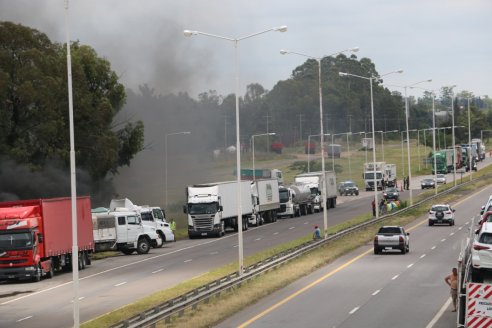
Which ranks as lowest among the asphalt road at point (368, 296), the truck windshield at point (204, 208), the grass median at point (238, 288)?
the asphalt road at point (368, 296)

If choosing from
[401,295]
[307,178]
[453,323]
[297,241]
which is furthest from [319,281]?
[307,178]

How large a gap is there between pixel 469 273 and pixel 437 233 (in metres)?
36.3

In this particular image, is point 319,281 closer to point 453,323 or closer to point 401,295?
point 401,295

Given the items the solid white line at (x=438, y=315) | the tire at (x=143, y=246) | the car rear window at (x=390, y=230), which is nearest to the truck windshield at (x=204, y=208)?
the tire at (x=143, y=246)

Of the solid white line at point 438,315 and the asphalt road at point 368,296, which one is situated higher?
the asphalt road at point 368,296

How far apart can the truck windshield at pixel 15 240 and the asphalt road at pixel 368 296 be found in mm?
13075

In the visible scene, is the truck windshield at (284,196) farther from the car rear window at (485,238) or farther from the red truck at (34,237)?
A: the car rear window at (485,238)

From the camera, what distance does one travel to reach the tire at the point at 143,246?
193ft

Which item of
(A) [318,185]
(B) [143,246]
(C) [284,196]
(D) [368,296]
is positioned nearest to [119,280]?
(D) [368,296]

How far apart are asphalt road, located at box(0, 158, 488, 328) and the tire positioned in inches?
19.9

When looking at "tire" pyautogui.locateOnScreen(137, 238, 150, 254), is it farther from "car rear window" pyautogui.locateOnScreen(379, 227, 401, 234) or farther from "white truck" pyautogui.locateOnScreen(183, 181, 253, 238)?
"car rear window" pyautogui.locateOnScreen(379, 227, 401, 234)

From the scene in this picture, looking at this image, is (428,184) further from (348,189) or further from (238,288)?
(238,288)

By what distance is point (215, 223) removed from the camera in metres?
67.5

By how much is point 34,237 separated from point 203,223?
23910mm
